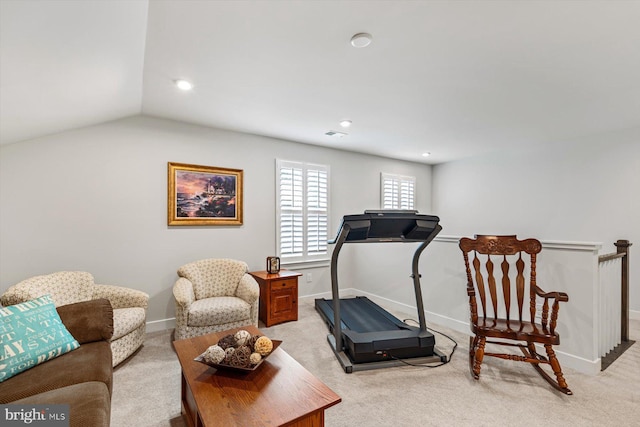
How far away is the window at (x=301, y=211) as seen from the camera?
459 cm

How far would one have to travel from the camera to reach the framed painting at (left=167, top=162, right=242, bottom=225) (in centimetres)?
373

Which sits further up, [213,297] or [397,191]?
[397,191]

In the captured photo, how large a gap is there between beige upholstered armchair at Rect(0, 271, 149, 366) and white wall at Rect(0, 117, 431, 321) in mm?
406

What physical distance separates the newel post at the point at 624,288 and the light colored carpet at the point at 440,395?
24 centimetres

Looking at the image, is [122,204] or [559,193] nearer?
[122,204]

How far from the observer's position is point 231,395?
1.46 m

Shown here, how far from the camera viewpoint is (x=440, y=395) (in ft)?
7.18

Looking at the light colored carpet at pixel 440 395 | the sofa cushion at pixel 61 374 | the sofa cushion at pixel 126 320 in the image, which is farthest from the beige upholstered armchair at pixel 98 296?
the sofa cushion at pixel 61 374

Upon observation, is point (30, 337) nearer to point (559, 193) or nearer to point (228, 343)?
point (228, 343)

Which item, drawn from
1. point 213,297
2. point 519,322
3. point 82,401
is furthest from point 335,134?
point 82,401

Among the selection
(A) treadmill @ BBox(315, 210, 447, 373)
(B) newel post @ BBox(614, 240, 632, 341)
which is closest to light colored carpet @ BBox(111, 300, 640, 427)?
(A) treadmill @ BBox(315, 210, 447, 373)

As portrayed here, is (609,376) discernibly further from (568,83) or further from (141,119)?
(141,119)

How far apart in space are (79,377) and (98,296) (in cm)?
160

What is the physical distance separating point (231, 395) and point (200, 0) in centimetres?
216
